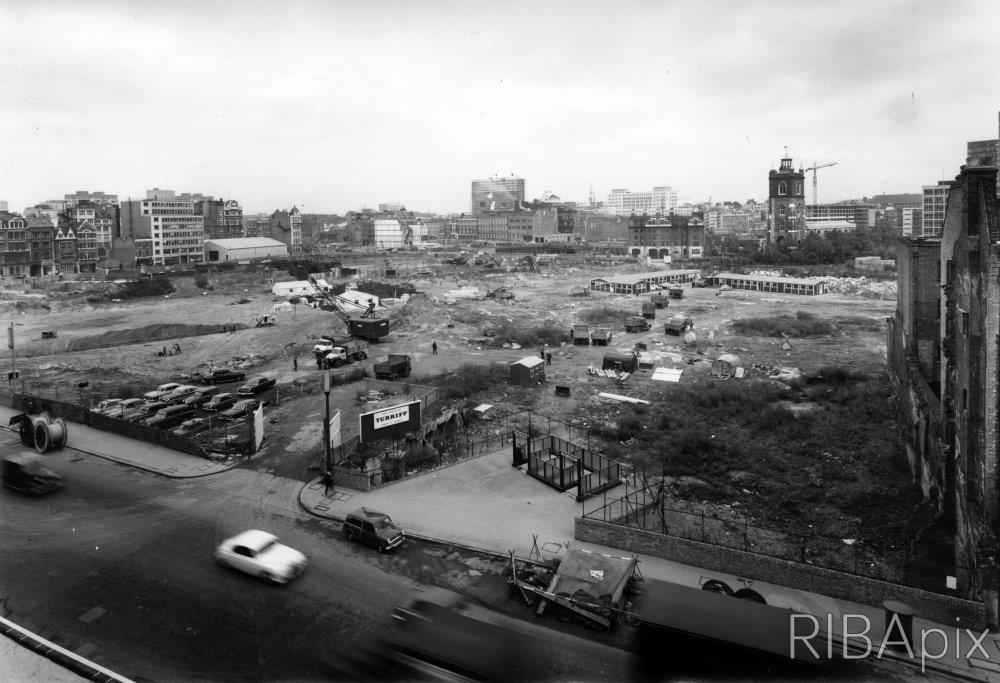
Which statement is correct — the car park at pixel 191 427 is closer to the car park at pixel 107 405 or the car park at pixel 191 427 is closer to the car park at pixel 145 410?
the car park at pixel 145 410

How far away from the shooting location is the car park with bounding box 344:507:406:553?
1530 centimetres

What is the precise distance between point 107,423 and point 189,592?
→ 1384 centimetres

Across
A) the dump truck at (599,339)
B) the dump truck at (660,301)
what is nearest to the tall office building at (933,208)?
the dump truck at (660,301)

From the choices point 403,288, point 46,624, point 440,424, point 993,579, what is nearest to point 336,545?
point 46,624

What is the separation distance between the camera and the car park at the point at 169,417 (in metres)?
26.3

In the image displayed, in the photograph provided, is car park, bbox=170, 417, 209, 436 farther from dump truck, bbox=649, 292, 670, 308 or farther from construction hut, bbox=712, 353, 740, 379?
dump truck, bbox=649, 292, 670, 308

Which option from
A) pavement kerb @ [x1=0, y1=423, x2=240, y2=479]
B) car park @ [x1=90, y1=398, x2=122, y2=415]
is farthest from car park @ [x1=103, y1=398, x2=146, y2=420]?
pavement kerb @ [x1=0, y1=423, x2=240, y2=479]

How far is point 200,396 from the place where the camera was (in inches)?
1186

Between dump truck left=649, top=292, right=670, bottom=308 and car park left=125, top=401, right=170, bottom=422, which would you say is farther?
dump truck left=649, top=292, right=670, bottom=308

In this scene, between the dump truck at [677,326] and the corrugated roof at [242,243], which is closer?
the dump truck at [677,326]

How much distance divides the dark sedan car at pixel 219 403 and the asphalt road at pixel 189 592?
9.37 metres

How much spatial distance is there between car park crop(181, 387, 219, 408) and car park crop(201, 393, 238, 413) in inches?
10.9

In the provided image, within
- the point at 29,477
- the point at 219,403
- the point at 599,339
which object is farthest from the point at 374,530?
the point at 599,339

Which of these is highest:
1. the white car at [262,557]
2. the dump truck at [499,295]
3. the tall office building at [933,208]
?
the tall office building at [933,208]
